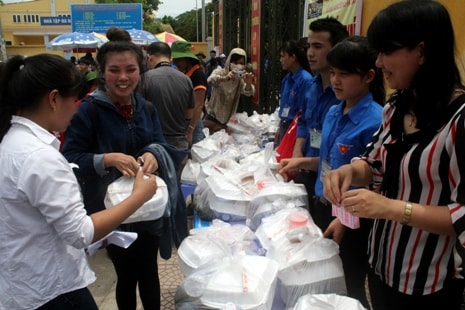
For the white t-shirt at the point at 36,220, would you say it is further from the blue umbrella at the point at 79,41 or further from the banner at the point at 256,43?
the blue umbrella at the point at 79,41

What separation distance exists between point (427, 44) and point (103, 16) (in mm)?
15571

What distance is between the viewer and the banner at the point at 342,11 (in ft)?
10.4

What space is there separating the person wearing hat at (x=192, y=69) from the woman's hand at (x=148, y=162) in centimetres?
212

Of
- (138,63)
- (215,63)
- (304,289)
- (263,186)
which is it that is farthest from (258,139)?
(215,63)

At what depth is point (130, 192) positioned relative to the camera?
5.49 ft

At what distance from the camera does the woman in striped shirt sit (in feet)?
3.38

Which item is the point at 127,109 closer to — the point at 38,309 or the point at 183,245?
the point at 183,245

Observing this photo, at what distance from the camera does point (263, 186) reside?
228 centimetres

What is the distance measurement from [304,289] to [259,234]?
1.47 ft

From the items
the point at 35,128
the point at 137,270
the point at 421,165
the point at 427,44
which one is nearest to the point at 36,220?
the point at 35,128

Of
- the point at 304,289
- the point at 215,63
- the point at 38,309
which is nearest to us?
the point at 38,309

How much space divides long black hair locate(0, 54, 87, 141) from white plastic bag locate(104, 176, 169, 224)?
0.55 m

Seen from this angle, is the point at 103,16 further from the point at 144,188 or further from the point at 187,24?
the point at 187,24

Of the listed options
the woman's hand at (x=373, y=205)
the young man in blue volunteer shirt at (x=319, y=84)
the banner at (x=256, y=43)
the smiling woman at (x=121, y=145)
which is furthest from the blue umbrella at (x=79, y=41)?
the woman's hand at (x=373, y=205)
